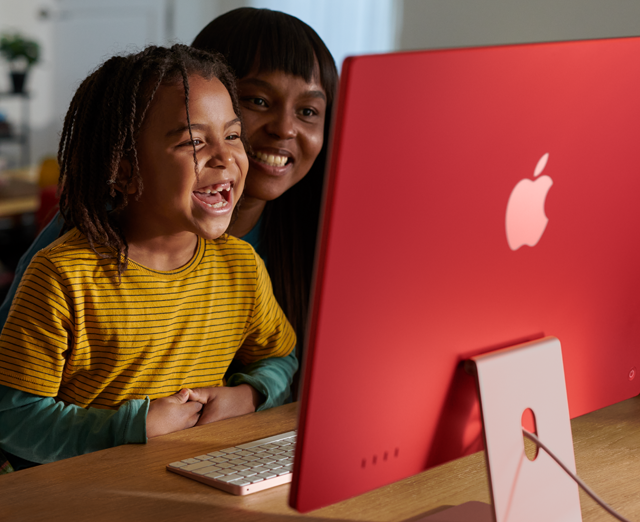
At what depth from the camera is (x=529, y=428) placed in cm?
68

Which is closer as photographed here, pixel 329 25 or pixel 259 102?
pixel 259 102

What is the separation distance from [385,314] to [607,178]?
30 centimetres

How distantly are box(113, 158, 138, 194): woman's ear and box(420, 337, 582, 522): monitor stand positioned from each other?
2.04 ft

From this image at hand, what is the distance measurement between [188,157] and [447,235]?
54cm

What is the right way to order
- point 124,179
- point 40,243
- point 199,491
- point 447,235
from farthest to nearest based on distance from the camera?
point 40,243, point 124,179, point 199,491, point 447,235

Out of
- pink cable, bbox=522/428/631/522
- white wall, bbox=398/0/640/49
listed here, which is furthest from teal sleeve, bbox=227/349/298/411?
white wall, bbox=398/0/640/49

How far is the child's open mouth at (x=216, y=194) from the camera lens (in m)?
1.06

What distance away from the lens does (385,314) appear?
1.81 feet

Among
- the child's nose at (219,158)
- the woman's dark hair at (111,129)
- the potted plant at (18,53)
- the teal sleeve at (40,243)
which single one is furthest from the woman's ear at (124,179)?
the potted plant at (18,53)

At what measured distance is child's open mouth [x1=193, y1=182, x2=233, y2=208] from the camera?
3.48ft

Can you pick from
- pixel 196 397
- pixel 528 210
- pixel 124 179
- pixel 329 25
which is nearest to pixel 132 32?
pixel 329 25

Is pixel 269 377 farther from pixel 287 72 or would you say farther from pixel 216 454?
pixel 287 72

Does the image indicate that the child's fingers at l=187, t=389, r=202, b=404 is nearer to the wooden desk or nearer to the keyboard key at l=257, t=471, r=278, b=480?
the wooden desk

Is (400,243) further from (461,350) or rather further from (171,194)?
(171,194)
